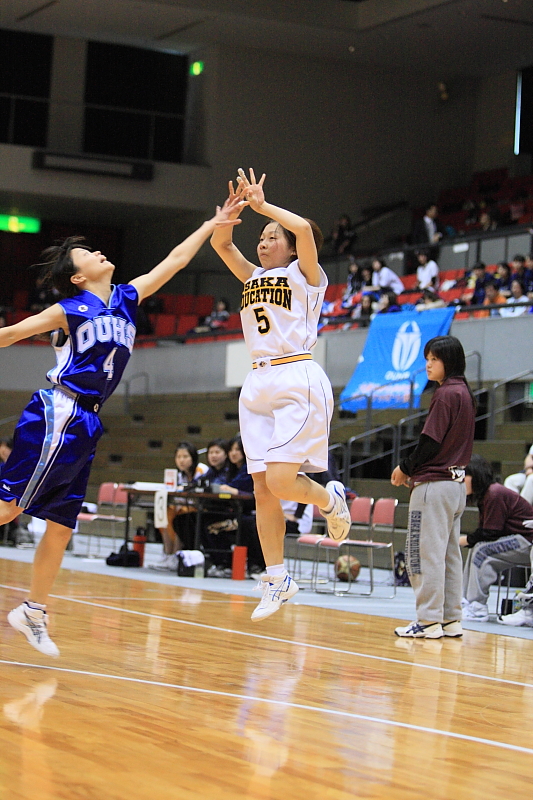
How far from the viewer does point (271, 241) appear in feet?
15.3

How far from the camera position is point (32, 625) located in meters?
4.11

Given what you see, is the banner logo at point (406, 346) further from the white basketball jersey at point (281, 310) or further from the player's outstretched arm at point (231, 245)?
the white basketball jersey at point (281, 310)

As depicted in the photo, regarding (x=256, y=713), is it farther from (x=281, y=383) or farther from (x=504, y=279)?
(x=504, y=279)

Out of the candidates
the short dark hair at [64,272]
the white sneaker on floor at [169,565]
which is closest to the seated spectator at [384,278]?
the white sneaker on floor at [169,565]

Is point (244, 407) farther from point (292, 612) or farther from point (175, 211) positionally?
point (175, 211)

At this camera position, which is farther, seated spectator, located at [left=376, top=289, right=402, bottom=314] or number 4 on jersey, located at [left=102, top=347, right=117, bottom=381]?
seated spectator, located at [left=376, top=289, right=402, bottom=314]

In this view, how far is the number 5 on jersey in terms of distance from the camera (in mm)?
4523

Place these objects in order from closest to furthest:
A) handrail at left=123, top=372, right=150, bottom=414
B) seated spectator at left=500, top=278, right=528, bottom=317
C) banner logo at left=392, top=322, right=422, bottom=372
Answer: seated spectator at left=500, top=278, right=528, bottom=317
banner logo at left=392, top=322, right=422, bottom=372
handrail at left=123, top=372, right=150, bottom=414

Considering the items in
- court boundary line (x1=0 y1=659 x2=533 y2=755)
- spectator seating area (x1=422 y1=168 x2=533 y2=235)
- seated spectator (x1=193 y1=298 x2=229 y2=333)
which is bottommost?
court boundary line (x1=0 y1=659 x2=533 y2=755)

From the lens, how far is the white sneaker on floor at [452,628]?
19.1 ft

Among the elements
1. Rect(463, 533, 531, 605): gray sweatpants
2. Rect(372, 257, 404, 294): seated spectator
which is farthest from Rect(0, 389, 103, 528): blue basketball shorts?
Rect(372, 257, 404, 294): seated spectator

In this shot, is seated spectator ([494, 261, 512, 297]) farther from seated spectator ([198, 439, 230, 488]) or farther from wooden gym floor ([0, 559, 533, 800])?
wooden gym floor ([0, 559, 533, 800])

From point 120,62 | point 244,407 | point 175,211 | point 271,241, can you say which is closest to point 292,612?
point 244,407

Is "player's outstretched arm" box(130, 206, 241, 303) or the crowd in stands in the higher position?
the crowd in stands
